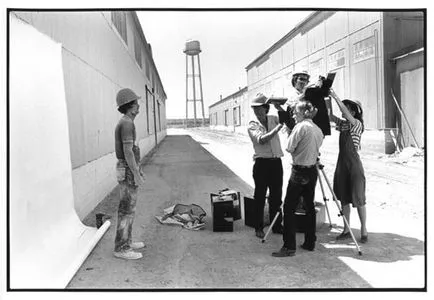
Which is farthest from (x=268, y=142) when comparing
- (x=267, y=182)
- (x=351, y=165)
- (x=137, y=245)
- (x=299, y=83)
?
(x=137, y=245)

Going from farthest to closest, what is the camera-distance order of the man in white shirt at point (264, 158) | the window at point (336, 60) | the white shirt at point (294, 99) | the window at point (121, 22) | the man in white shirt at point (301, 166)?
the window at point (336, 60) → the window at point (121, 22) → the man in white shirt at point (264, 158) → the white shirt at point (294, 99) → the man in white shirt at point (301, 166)

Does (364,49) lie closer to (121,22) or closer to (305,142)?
(121,22)

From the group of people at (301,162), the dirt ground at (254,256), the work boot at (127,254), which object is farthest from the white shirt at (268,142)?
the work boot at (127,254)

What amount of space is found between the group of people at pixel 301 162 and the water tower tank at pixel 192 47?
89 centimetres

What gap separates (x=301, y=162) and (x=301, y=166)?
1.6 inches

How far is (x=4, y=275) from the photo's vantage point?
124 inches

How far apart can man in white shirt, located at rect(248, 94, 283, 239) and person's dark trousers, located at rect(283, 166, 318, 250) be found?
59 cm

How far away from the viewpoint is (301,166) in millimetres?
4203

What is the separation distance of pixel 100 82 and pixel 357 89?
267 inches

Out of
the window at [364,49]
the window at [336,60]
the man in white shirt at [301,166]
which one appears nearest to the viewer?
the man in white shirt at [301,166]

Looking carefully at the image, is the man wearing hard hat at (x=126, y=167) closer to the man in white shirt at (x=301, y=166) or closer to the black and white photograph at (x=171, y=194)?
the black and white photograph at (x=171, y=194)

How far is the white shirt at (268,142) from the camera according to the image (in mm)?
4781
